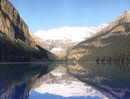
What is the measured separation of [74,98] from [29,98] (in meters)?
4.90

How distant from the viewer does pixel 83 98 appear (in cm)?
3183

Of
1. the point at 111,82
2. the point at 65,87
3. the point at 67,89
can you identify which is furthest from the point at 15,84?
the point at 111,82

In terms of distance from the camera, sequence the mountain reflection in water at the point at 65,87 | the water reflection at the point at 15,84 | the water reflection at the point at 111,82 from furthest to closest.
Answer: the water reflection at the point at 111,82, the mountain reflection in water at the point at 65,87, the water reflection at the point at 15,84

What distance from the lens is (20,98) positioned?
A: 99.5 feet

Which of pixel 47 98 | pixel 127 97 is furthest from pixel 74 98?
pixel 127 97

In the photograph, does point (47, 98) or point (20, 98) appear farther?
point (47, 98)

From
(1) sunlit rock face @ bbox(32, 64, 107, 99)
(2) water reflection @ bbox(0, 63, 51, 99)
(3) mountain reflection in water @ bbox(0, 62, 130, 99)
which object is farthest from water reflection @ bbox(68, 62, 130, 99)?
(2) water reflection @ bbox(0, 63, 51, 99)

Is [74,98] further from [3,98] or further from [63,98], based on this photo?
[3,98]

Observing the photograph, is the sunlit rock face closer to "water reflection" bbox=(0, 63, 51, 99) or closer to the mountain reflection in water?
the mountain reflection in water

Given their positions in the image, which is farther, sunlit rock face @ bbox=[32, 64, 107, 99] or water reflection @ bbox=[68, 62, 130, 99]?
sunlit rock face @ bbox=[32, 64, 107, 99]

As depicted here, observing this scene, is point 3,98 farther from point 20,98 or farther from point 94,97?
point 94,97

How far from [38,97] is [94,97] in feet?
20.7

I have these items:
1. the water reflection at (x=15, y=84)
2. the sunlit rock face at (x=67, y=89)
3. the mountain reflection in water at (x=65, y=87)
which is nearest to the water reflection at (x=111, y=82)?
the mountain reflection in water at (x=65, y=87)

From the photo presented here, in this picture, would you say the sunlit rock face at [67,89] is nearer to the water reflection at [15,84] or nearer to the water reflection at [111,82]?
the water reflection at [111,82]
